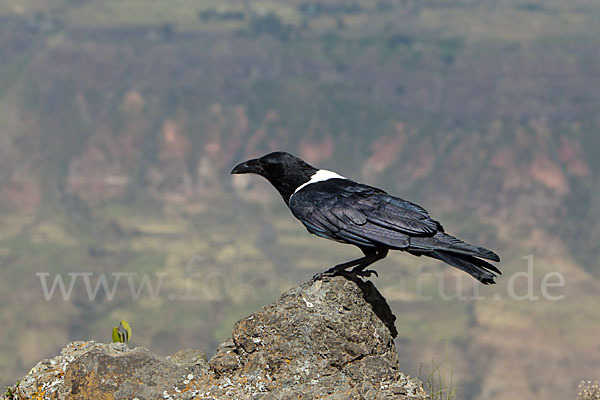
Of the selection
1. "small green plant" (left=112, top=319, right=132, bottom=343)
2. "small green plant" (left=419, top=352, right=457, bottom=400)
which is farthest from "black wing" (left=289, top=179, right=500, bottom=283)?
"small green plant" (left=112, top=319, right=132, bottom=343)

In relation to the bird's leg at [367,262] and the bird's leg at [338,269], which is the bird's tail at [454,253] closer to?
the bird's leg at [367,262]

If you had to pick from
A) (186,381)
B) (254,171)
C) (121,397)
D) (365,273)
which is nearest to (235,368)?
(186,381)

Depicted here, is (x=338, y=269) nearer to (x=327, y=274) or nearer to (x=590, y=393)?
(x=327, y=274)

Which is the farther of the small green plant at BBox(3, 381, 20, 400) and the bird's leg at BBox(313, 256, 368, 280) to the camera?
the small green plant at BBox(3, 381, 20, 400)

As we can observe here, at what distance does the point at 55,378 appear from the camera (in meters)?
12.8

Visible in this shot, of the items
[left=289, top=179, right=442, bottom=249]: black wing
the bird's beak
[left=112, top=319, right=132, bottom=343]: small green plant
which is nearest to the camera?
[left=289, top=179, right=442, bottom=249]: black wing

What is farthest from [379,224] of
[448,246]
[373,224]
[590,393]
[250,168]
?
[590,393]

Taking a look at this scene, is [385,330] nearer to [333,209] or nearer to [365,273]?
[365,273]

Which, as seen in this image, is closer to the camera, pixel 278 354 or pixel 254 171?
pixel 278 354

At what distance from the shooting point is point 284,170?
13.5 metres

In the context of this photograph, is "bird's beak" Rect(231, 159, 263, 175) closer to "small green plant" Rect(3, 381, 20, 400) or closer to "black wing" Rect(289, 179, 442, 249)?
"black wing" Rect(289, 179, 442, 249)

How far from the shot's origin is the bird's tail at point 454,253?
11.6 metres

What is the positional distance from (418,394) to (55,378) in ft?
18.2

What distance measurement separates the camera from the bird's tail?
11.6 metres
